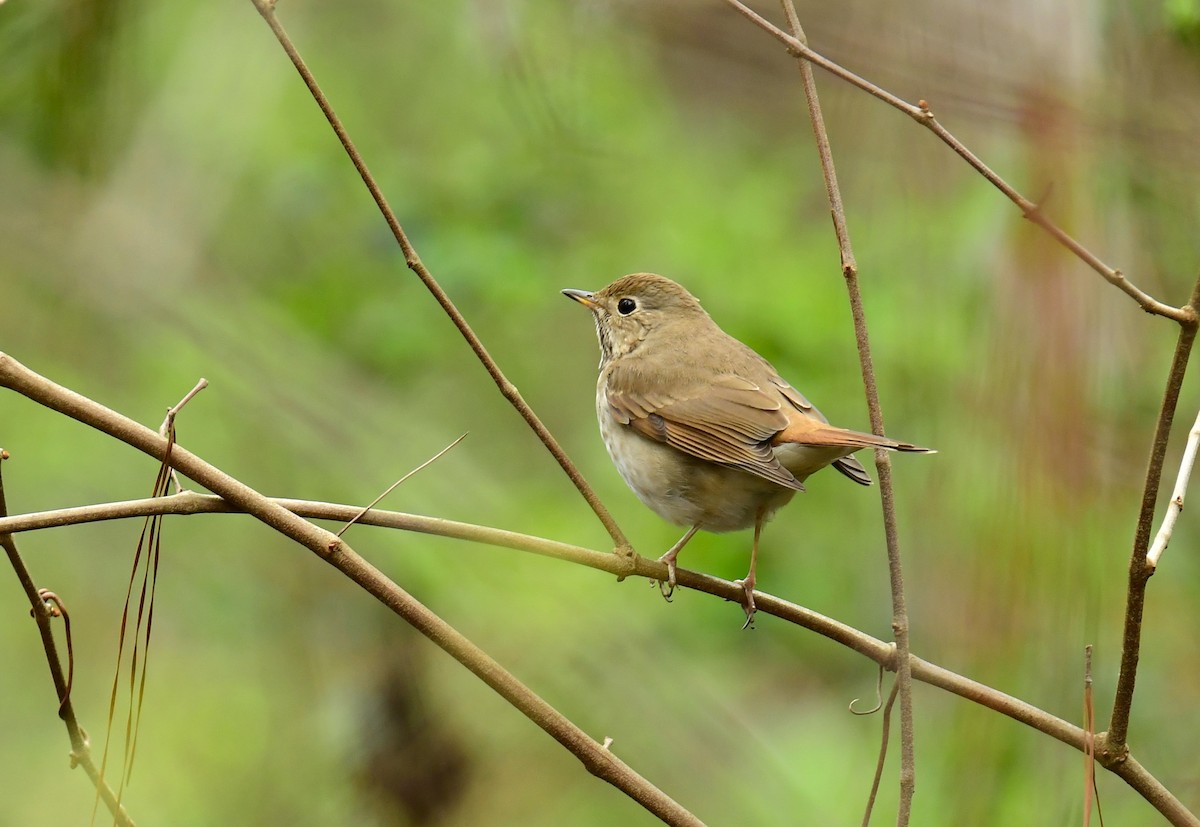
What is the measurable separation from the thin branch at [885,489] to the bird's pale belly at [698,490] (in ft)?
4.08

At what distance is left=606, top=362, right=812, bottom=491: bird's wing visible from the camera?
10.9 ft

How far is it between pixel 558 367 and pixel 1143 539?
525 cm

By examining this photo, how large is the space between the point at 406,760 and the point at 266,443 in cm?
193

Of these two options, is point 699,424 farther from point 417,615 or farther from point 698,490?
point 417,615

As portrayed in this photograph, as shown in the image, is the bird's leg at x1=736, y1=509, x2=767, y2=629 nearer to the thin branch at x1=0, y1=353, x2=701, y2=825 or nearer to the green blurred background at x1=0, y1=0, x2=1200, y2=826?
the green blurred background at x1=0, y1=0, x2=1200, y2=826

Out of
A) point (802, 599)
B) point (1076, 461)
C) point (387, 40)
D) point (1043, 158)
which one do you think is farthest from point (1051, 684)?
point (387, 40)

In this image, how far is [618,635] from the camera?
4.20 metres

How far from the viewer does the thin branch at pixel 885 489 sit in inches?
77.1

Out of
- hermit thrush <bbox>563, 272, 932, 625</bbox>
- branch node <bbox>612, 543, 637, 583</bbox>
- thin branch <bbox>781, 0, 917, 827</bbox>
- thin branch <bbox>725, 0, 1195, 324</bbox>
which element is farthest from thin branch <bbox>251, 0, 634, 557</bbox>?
hermit thrush <bbox>563, 272, 932, 625</bbox>

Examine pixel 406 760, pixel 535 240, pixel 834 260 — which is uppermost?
pixel 535 240

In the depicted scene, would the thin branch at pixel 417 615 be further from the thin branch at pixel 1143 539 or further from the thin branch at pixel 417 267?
the thin branch at pixel 1143 539

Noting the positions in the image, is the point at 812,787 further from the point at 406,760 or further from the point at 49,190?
the point at 49,190

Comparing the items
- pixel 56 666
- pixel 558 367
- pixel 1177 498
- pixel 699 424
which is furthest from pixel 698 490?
pixel 558 367

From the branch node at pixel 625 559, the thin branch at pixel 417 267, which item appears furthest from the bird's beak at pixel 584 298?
the thin branch at pixel 417 267
